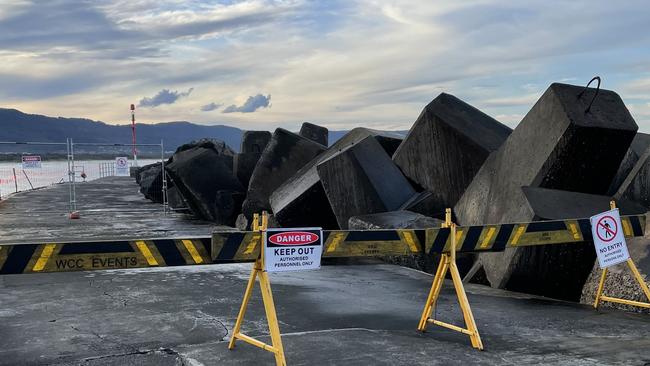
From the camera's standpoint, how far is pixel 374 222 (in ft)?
31.4

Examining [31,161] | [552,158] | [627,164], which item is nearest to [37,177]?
[31,161]

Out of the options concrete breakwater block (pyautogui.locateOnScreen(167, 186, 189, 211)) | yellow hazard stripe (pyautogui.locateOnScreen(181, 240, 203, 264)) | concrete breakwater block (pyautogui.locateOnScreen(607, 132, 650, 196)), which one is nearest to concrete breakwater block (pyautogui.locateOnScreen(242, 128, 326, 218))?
concrete breakwater block (pyautogui.locateOnScreen(167, 186, 189, 211))

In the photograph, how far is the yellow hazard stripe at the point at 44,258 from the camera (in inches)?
184

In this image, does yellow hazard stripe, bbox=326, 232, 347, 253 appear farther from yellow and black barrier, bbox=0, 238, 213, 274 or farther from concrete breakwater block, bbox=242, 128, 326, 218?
concrete breakwater block, bbox=242, 128, 326, 218

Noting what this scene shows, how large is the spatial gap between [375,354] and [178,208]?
16105 mm

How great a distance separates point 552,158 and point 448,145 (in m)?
2.96

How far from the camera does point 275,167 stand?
1507 centimetres

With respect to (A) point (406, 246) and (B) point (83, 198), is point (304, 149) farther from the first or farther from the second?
(B) point (83, 198)

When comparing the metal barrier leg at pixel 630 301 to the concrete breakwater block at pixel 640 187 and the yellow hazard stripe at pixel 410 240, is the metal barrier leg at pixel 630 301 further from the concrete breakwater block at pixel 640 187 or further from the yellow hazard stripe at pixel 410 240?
the yellow hazard stripe at pixel 410 240

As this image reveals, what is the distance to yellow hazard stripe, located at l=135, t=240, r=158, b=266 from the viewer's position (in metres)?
4.90

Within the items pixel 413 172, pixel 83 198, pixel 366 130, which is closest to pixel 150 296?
pixel 413 172

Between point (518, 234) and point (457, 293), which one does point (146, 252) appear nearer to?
point (457, 293)

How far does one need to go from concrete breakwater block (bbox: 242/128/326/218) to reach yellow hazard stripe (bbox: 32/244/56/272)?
33.4ft

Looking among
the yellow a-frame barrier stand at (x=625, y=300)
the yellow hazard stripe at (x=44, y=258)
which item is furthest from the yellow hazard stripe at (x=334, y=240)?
the yellow a-frame barrier stand at (x=625, y=300)
